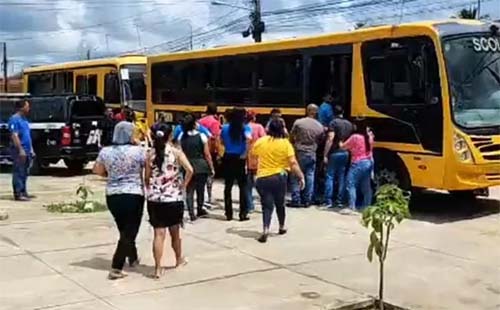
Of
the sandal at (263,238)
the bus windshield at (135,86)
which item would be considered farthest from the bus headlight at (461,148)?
the bus windshield at (135,86)

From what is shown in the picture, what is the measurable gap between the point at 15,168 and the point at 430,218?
24.3 feet

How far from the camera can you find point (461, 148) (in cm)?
1149

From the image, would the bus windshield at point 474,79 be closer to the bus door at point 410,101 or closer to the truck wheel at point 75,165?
the bus door at point 410,101

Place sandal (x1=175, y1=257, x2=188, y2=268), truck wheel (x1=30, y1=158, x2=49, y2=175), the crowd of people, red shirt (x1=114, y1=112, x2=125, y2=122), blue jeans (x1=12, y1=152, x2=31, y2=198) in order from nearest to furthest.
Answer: the crowd of people → sandal (x1=175, y1=257, x2=188, y2=268) → blue jeans (x1=12, y1=152, x2=31, y2=198) → red shirt (x1=114, y1=112, x2=125, y2=122) → truck wheel (x1=30, y1=158, x2=49, y2=175)

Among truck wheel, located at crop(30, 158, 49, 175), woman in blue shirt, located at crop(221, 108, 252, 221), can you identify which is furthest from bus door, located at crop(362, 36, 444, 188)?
truck wheel, located at crop(30, 158, 49, 175)

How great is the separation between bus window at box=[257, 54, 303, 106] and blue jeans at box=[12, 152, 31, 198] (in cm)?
492

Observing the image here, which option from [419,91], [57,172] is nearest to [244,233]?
[419,91]

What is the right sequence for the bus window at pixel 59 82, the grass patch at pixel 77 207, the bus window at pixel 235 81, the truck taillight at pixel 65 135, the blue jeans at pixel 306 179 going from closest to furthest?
the grass patch at pixel 77 207 < the blue jeans at pixel 306 179 < the bus window at pixel 235 81 < the truck taillight at pixel 65 135 < the bus window at pixel 59 82

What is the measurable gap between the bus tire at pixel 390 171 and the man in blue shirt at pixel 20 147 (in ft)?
20.6

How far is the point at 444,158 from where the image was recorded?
11.6 meters

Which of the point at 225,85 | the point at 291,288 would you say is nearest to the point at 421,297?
the point at 291,288

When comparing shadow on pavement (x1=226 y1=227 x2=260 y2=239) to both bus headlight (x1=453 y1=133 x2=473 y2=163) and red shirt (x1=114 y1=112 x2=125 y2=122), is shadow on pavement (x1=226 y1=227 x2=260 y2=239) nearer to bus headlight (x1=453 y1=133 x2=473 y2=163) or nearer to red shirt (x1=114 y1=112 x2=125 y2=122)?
bus headlight (x1=453 y1=133 x2=473 y2=163)

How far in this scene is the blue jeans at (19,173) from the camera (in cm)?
1388

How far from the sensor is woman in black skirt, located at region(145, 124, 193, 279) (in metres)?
7.83
